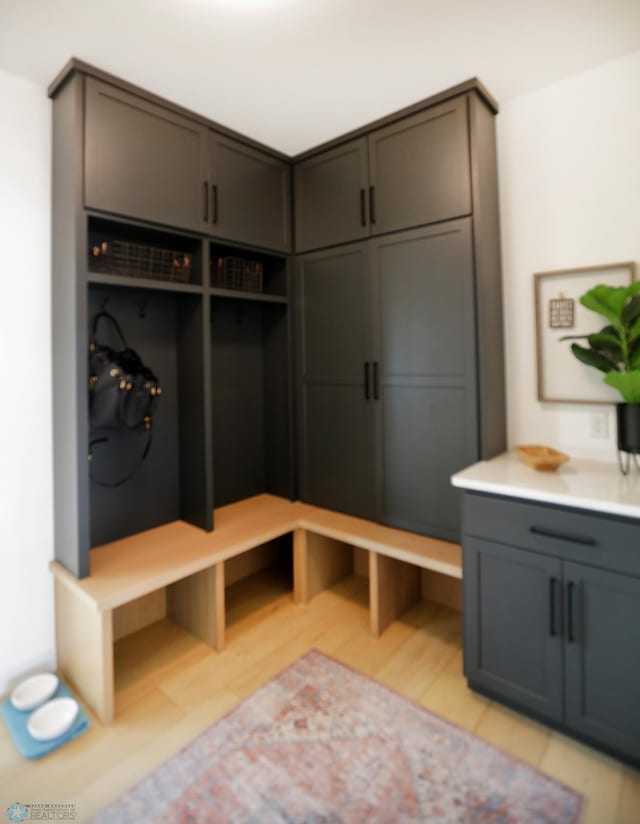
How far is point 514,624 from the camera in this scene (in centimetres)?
175

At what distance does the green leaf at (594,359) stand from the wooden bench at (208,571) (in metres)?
1.02

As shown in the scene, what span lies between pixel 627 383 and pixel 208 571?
6.57 feet

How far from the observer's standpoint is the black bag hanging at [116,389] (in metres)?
2.03

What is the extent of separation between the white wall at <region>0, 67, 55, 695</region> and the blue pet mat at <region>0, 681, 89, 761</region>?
0.19 m

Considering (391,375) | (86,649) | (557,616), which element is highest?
(391,375)

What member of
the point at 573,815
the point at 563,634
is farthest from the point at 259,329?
the point at 573,815

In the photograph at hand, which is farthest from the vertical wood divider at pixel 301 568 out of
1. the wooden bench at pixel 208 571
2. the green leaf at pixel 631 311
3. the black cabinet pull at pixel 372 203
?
the green leaf at pixel 631 311

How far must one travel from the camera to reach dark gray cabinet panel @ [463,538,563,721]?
166 cm

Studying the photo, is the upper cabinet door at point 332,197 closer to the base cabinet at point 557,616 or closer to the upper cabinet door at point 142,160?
the upper cabinet door at point 142,160

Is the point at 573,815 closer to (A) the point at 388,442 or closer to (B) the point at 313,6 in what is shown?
(A) the point at 388,442

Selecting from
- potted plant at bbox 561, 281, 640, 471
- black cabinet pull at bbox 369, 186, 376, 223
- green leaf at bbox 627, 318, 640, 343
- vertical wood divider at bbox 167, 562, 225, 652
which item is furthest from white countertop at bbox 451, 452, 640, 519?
black cabinet pull at bbox 369, 186, 376, 223

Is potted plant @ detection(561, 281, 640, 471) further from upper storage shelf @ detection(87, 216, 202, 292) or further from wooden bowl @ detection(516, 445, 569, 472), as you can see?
upper storage shelf @ detection(87, 216, 202, 292)

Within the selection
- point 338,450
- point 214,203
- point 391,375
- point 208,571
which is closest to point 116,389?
point 208,571

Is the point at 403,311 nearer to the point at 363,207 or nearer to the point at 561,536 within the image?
the point at 363,207
